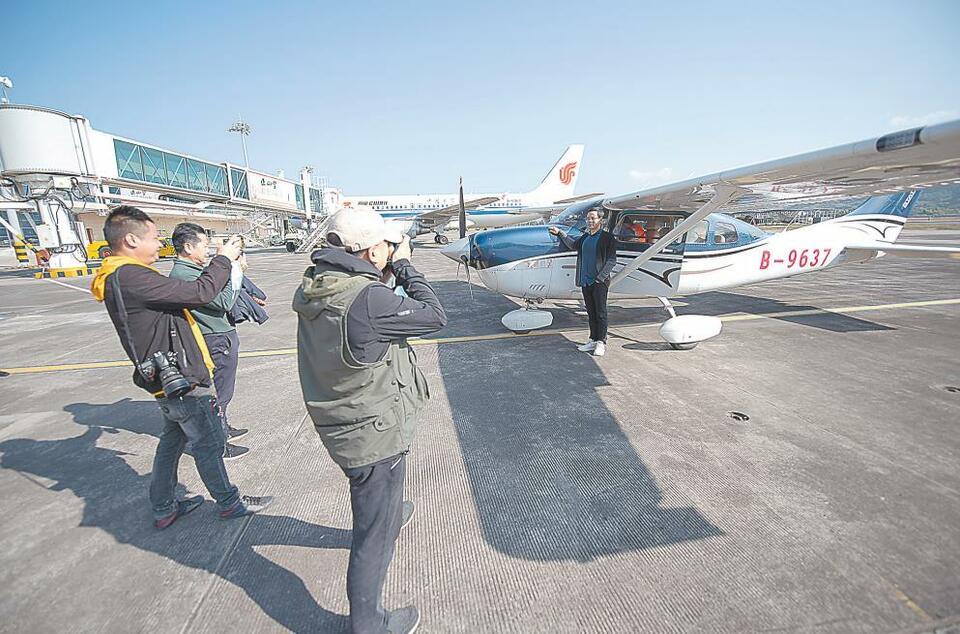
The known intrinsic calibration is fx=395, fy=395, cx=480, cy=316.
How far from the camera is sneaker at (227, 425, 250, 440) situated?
3.37 metres

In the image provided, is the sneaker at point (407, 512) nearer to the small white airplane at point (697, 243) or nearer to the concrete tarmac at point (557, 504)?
the concrete tarmac at point (557, 504)

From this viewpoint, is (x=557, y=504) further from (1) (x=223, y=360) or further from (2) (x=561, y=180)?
(2) (x=561, y=180)

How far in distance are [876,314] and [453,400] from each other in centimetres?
770

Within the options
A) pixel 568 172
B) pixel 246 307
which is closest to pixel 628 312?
pixel 246 307

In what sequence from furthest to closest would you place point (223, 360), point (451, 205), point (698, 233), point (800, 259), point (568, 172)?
point (451, 205) < point (568, 172) < point (800, 259) < point (698, 233) < point (223, 360)


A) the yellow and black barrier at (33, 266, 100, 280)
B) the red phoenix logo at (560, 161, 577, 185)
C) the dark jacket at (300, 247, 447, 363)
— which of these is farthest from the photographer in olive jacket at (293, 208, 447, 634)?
the red phoenix logo at (560, 161, 577, 185)

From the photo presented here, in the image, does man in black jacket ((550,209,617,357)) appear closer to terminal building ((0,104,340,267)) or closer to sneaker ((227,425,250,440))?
sneaker ((227,425,250,440))

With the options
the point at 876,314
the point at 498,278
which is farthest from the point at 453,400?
the point at 876,314

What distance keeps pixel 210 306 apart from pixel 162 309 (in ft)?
2.68

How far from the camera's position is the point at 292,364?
5.20 metres

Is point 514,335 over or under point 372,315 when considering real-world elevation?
under

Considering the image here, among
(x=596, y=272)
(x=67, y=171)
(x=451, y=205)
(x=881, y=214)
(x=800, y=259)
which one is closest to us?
(x=596, y=272)

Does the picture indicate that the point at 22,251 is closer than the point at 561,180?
Yes

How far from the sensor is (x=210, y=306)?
9.03 ft
